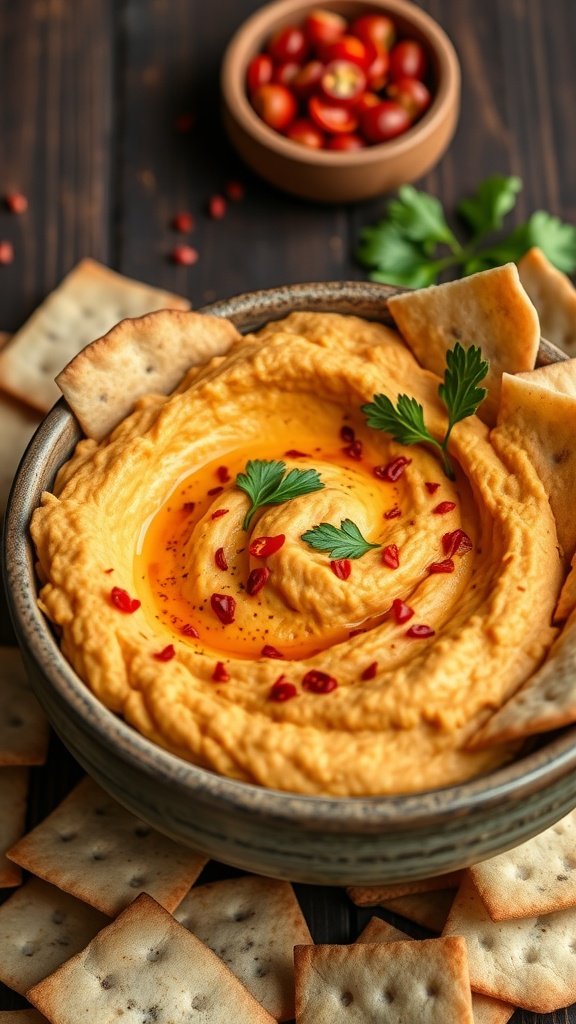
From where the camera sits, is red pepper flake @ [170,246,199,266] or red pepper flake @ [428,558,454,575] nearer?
red pepper flake @ [428,558,454,575]

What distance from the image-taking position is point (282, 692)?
443cm

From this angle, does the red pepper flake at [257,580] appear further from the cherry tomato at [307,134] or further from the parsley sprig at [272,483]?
the cherry tomato at [307,134]

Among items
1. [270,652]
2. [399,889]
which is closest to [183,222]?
[270,652]

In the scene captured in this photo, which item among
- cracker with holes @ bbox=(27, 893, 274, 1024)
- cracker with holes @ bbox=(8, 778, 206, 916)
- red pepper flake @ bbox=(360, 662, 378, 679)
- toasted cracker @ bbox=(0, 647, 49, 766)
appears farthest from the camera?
toasted cracker @ bbox=(0, 647, 49, 766)

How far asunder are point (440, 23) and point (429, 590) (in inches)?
179

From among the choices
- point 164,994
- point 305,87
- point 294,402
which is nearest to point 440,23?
point 305,87

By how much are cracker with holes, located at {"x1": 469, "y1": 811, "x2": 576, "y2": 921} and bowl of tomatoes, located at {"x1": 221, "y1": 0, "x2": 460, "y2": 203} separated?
3.75 meters

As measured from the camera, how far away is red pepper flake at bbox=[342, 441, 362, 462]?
5344mm

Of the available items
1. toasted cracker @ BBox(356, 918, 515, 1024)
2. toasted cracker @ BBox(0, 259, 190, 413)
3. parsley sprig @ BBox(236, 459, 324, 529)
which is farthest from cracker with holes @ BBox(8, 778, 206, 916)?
toasted cracker @ BBox(0, 259, 190, 413)

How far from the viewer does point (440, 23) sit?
25.9ft

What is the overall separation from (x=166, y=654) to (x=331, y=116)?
3735 mm

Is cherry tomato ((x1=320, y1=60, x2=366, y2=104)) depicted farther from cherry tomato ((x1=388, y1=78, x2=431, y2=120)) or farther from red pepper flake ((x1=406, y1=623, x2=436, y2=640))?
red pepper flake ((x1=406, y1=623, x2=436, y2=640))

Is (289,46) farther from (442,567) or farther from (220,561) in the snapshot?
(442,567)

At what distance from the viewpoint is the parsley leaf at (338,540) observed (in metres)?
4.84
